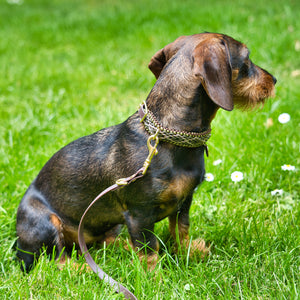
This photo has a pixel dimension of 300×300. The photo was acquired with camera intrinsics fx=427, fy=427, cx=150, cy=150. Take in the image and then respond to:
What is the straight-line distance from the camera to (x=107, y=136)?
3.26 meters

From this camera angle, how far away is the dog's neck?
108 inches

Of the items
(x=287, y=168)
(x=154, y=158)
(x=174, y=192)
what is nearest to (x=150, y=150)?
(x=154, y=158)

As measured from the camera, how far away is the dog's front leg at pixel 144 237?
2939 mm

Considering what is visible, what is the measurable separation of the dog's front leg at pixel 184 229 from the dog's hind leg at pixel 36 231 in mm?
894

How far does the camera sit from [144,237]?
297 cm

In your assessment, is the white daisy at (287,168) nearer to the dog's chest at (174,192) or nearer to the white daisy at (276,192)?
the white daisy at (276,192)

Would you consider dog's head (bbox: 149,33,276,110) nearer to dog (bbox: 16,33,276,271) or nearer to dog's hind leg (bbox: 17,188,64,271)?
dog (bbox: 16,33,276,271)

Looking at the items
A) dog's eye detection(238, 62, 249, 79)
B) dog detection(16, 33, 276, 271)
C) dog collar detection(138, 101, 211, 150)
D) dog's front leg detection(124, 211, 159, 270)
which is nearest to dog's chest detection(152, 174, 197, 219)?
dog detection(16, 33, 276, 271)

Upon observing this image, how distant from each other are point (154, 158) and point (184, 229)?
797 mm

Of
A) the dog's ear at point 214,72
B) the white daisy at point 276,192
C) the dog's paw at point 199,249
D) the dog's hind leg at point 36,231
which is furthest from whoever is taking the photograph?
the white daisy at point 276,192

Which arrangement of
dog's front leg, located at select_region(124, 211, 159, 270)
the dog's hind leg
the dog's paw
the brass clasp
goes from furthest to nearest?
1. the dog's hind leg
2. the dog's paw
3. dog's front leg, located at select_region(124, 211, 159, 270)
4. the brass clasp

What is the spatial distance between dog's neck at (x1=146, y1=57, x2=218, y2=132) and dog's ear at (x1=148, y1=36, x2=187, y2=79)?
0.67 ft

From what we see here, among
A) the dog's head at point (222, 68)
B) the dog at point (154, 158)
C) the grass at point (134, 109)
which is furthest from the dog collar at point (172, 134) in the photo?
the grass at point (134, 109)

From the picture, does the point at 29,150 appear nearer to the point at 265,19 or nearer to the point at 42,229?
the point at 42,229
